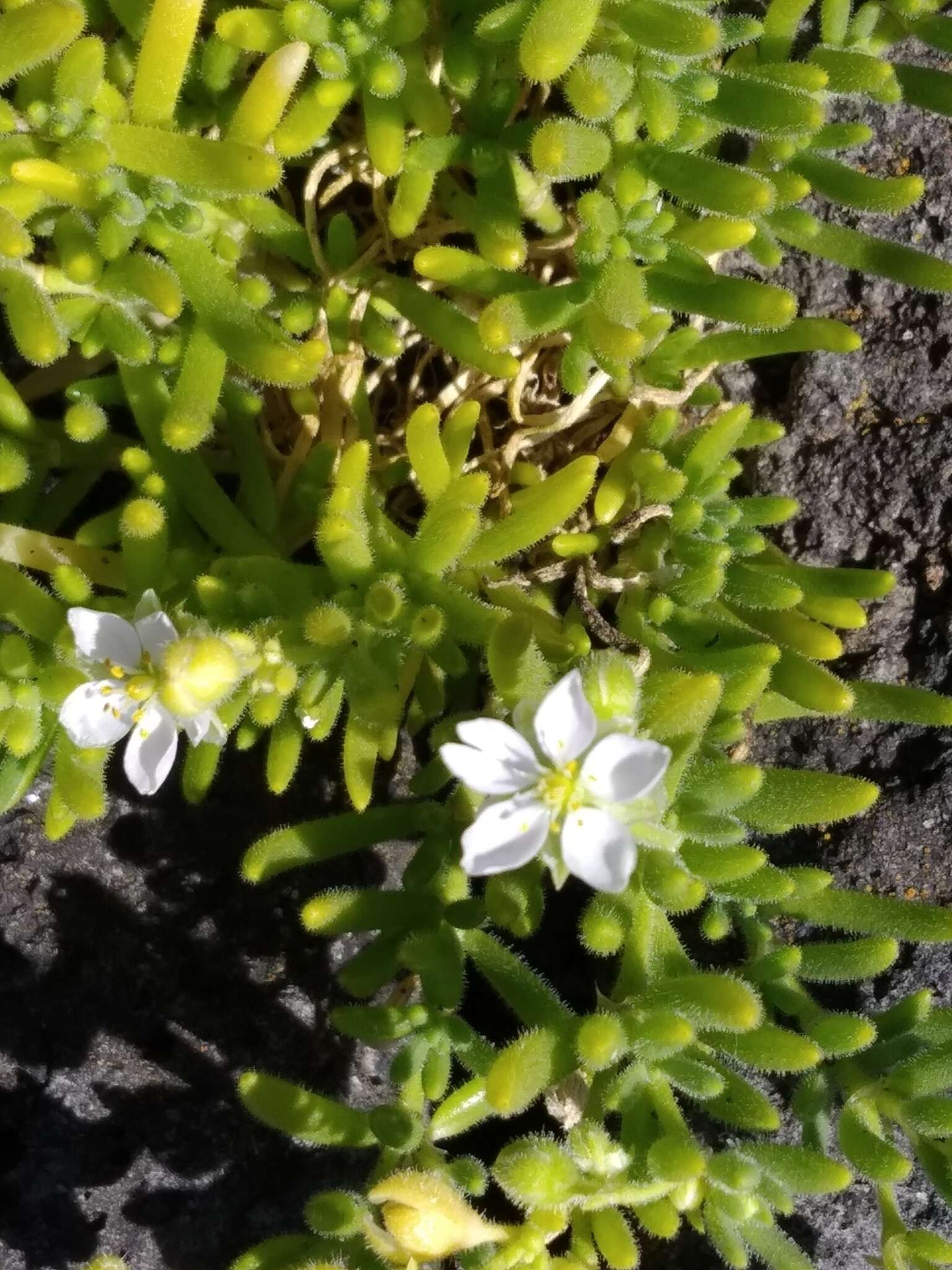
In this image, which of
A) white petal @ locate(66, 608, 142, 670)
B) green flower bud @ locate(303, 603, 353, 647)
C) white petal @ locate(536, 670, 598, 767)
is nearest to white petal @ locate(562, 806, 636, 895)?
white petal @ locate(536, 670, 598, 767)

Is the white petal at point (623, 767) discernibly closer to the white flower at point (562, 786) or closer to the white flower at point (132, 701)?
the white flower at point (562, 786)

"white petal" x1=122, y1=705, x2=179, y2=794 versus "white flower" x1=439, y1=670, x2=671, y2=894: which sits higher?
"white flower" x1=439, y1=670, x2=671, y2=894

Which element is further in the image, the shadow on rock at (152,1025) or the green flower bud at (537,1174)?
the shadow on rock at (152,1025)

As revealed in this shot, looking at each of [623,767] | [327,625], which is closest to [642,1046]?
[623,767]

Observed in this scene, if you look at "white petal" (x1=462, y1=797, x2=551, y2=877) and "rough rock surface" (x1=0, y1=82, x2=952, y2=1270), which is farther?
"rough rock surface" (x1=0, y1=82, x2=952, y2=1270)

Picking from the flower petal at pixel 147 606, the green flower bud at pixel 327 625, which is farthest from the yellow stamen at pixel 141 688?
the green flower bud at pixel 327 625

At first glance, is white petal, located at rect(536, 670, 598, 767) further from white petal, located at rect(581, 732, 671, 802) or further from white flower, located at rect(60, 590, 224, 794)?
white flower, located at rect(60, 590, 224, 794)
